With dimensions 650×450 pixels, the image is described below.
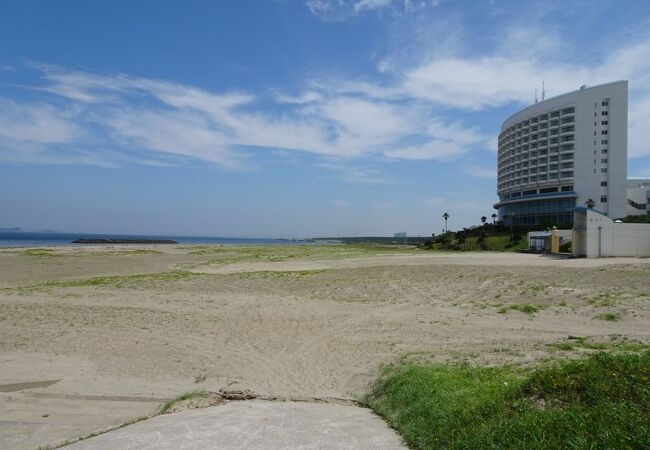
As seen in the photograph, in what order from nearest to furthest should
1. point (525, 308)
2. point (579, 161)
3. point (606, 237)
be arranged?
point (525, 308) < point (606, 237) < point (579, 161)

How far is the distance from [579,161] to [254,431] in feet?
380

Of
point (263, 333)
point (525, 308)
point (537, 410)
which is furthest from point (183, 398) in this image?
point (525, 308)

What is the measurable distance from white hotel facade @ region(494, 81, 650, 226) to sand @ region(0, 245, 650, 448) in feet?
286

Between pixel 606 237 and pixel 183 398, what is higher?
pixel 606 237

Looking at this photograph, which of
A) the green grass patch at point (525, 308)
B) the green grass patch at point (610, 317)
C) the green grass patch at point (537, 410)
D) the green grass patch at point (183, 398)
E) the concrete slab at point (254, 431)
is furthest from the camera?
the green grass patch at point (525, 308)

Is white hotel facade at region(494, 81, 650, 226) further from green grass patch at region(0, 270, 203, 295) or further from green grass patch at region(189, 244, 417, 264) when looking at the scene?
green grass patch at region(0, 270, 203, 295)

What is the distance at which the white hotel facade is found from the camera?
337 feet

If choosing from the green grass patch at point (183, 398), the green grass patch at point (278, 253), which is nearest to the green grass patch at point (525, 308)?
the green grass patch at point (183, 398)

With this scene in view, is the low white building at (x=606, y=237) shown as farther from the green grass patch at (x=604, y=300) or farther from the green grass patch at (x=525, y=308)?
the green grass patch at (x=525, y=308)

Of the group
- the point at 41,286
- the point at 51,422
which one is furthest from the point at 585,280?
the point at 41,286

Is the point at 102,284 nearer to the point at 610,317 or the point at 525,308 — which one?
the point at 525,308

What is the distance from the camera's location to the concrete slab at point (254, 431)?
570 cm

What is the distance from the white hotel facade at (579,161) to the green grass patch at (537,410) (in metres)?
101

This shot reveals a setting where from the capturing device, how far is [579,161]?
344 feet
